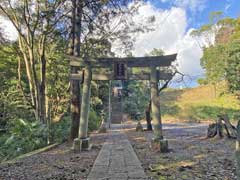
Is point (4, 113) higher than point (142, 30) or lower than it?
lower

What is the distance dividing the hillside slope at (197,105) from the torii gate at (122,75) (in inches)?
523

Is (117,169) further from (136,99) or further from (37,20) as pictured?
(136,99)

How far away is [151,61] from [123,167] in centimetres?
340

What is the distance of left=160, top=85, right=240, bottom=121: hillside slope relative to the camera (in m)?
22.6

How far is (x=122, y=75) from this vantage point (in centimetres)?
736

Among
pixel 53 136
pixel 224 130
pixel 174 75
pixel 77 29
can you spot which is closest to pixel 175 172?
pixel 174 75

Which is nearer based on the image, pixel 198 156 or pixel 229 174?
pixel 229 174

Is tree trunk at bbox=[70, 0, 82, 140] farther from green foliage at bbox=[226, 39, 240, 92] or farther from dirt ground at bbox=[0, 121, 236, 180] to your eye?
green foliage at bbox=[226, 39, 240, 92]

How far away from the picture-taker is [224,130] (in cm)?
924

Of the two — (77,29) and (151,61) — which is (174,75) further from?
(77,29)

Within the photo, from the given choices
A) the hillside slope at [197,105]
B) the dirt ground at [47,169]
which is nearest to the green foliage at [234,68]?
the hillside slope at [197,105]

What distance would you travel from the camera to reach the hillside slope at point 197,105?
74.2 feet

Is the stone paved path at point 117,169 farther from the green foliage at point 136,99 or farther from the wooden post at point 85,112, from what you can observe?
the green foliage at point 136,99

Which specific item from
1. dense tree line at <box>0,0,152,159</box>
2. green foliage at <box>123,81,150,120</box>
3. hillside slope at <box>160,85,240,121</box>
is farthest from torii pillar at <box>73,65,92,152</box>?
green foliage at <box>123,81,150,120</box>
